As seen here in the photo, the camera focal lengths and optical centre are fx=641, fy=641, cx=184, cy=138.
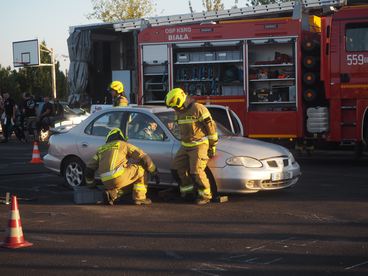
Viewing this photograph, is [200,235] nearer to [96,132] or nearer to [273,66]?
[96,132]

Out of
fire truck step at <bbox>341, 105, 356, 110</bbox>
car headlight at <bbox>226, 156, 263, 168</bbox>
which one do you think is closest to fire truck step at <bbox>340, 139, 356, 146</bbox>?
fire truck step at <bbox>341, 105, 356, 110</bbox>

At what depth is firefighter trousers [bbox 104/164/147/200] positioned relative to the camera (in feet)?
29.8

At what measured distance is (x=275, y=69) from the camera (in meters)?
13.7

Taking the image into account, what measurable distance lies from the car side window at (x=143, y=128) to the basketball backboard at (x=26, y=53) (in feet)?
102

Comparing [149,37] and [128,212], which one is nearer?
[128,212]

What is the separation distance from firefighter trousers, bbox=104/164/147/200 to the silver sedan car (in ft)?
1.64

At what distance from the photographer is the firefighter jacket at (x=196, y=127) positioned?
8977mm

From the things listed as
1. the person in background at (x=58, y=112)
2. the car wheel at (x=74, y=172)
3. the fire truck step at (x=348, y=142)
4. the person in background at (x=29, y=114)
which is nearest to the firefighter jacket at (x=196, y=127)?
the car wheel at (x=74, y=172)

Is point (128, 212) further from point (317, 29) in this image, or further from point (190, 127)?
point (317, 29)

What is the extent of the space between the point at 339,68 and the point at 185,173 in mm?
5188

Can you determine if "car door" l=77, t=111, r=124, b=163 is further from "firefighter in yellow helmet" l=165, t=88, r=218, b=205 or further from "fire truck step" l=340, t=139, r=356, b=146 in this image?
"fire truck step" l=340, t=139, r=356, b=146

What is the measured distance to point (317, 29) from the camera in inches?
549

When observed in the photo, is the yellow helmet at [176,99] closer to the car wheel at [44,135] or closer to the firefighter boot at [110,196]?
the firefighter boot at [110,196]

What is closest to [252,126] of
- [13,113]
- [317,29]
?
[317,29]
